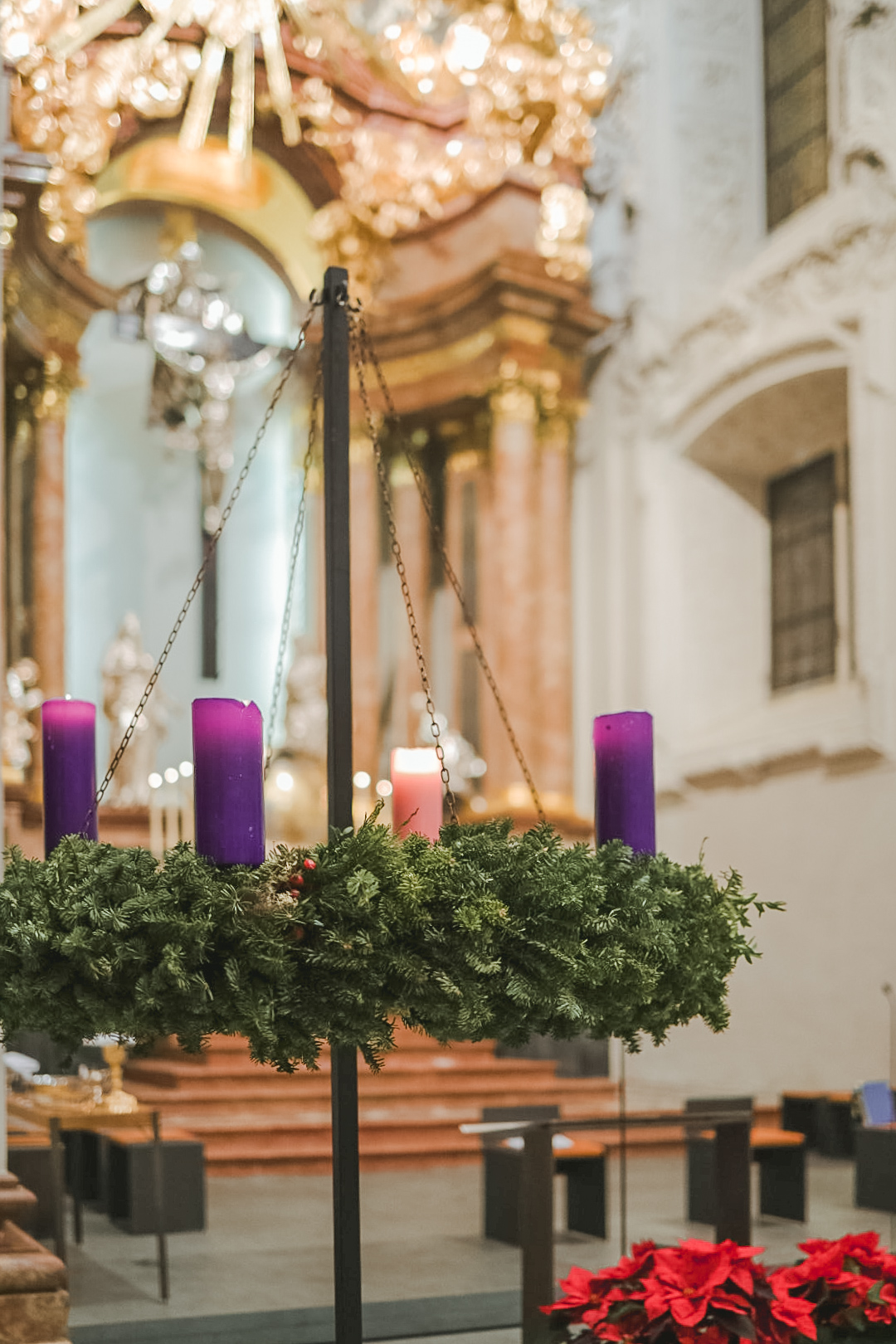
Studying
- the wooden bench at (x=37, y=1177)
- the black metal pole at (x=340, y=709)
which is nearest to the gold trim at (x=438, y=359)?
the wooden bench at (x=37, y=1177)

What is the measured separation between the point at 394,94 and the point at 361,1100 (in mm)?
7170

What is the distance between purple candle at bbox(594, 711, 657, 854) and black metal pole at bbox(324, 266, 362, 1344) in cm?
35

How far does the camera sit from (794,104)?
Answer: 11.4 metres

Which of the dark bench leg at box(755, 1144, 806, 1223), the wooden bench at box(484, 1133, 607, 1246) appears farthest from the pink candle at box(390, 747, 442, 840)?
the dark bench leg at box(755, 1144, 806, 1223)

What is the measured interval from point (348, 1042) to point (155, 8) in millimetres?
10592

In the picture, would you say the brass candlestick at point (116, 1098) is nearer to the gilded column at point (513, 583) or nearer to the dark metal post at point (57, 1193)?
the dark metal post at point (57, 1193)

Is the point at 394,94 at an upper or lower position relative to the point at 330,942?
upper

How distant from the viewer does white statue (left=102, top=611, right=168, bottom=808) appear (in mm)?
11039

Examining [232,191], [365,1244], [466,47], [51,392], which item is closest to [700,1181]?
[365,1244]

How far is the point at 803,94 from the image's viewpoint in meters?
11.2

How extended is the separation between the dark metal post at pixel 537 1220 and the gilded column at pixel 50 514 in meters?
6.84

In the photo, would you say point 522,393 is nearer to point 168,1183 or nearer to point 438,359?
point 438,359

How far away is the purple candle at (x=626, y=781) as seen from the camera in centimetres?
225

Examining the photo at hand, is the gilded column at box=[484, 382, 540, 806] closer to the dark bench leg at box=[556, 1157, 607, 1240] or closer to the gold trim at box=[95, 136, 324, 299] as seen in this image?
the gold trim at box=[95, 136, 324, 299]
